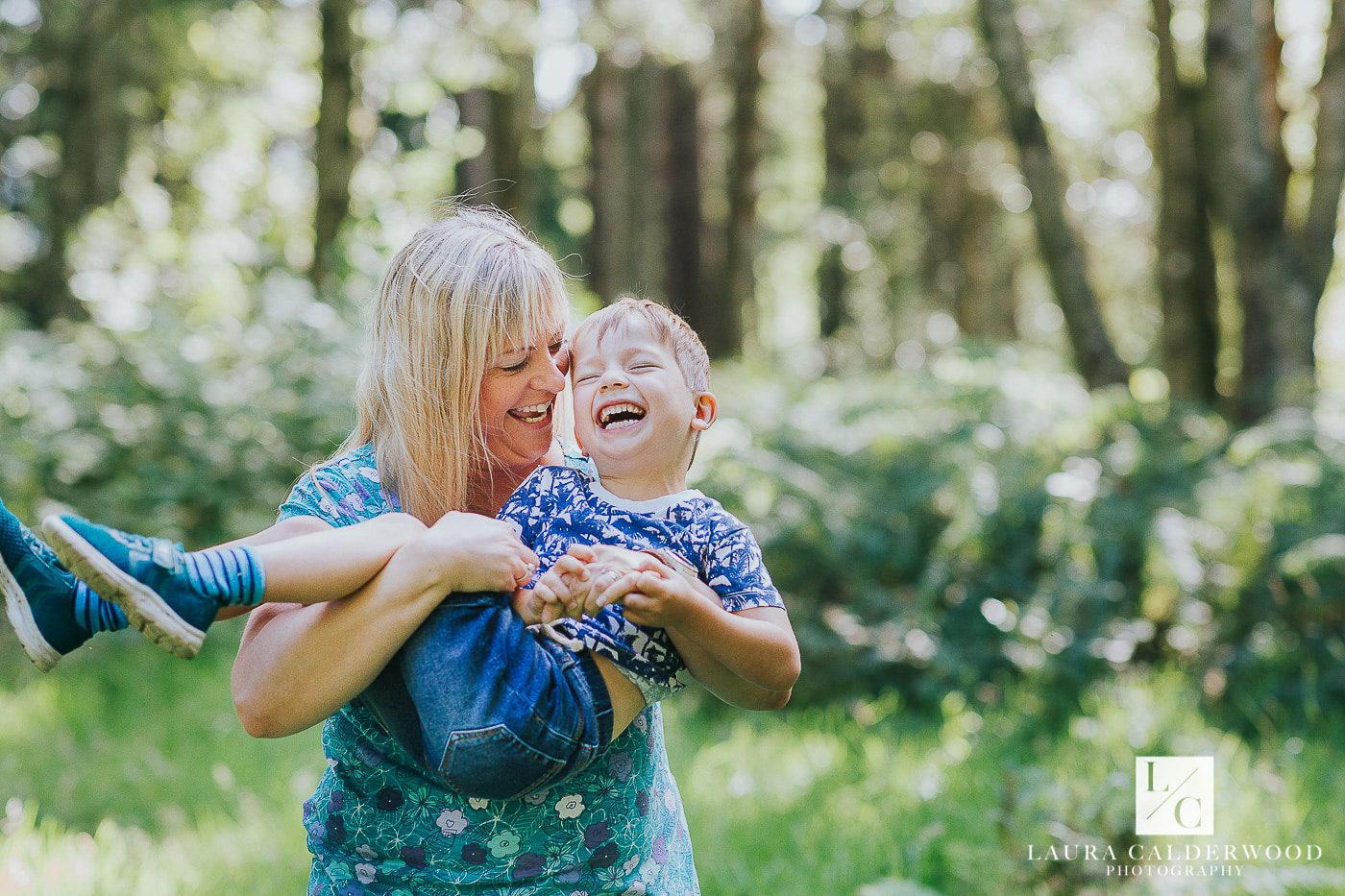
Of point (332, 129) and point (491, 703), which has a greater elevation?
point (332, 129)

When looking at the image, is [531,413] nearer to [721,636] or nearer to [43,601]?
[721,636]

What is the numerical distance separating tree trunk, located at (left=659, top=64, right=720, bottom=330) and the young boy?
43.2 feet

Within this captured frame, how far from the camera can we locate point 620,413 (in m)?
2.08

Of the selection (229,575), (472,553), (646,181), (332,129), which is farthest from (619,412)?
(646,181)

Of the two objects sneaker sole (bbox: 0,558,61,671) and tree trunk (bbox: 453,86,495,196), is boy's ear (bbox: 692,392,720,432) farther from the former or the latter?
tree trunk (bbox: 453,86,495,196)

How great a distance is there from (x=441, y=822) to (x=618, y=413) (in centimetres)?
71

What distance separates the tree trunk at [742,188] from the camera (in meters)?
13.5

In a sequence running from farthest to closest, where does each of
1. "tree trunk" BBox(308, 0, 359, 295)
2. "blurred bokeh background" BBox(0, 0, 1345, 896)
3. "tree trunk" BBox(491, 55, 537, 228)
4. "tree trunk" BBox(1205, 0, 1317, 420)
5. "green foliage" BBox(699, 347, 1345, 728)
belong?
"tree trunk" BBox(491, 55, 537, 228), "tree trunk" BBox(308, 0, 359, 295), "tree trunk" BBox(1205, 0, 1317, 420), "green foliage" BBox(699, 347, 1345, 728), "blurred bokeh background" BBox(0, 0, 1345, 896)

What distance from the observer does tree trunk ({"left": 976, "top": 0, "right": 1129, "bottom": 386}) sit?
7789 mm

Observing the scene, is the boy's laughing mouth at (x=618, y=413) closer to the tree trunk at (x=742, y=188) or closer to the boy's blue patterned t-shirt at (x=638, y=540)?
the boy's blue patterned t-shirt at (x=638, y=540)

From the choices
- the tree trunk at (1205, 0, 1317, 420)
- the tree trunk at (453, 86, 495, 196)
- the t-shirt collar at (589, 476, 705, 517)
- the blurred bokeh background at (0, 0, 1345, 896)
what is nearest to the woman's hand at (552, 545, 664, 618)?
the t-shirt collar at (589, 476, 705, 517)

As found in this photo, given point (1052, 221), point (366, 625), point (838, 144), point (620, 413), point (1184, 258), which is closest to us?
point (366, 625)

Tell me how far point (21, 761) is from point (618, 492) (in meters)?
4.01

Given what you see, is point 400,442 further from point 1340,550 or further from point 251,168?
point 251,168
